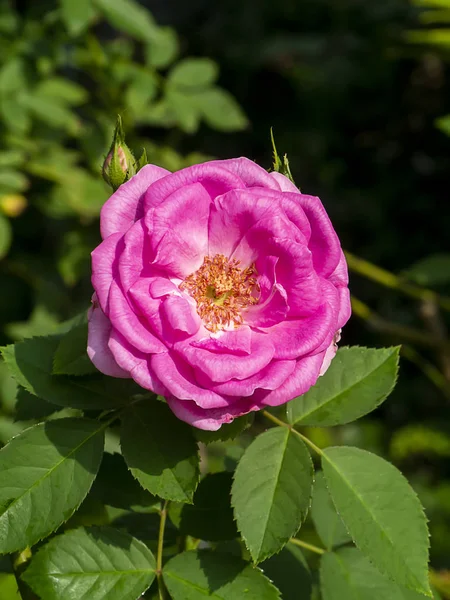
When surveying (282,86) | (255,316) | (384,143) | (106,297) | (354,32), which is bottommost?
(384,143)

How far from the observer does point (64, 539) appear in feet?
3.41

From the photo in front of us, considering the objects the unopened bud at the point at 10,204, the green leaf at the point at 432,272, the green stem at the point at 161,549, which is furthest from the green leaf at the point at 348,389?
the unopened bud at the point at 10,204

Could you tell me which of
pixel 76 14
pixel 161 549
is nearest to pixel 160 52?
pixel 76 14

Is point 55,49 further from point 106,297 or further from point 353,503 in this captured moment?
point 353,503

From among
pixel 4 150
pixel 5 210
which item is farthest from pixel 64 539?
pixel 4 150

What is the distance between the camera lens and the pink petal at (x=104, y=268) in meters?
0.95

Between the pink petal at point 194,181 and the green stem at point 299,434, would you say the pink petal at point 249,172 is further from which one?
the green stem at point 299,434

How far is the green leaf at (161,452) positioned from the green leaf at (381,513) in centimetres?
23

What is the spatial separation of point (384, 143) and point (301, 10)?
0.85 m

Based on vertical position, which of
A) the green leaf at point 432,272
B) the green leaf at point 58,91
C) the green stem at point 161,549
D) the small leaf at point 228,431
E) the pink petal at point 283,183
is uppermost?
the pink petal at point 283,183

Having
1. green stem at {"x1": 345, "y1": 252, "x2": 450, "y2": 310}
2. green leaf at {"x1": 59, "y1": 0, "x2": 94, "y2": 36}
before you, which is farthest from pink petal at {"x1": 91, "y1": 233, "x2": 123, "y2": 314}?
green stem at {"x1": 345, "y1": 252, "x2": 450, "y2": 310}

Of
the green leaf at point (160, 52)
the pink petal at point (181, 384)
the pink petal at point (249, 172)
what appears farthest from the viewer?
the green leaf at point (160, 52)

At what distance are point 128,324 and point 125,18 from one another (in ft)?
5.04

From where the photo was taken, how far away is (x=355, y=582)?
1133mm
